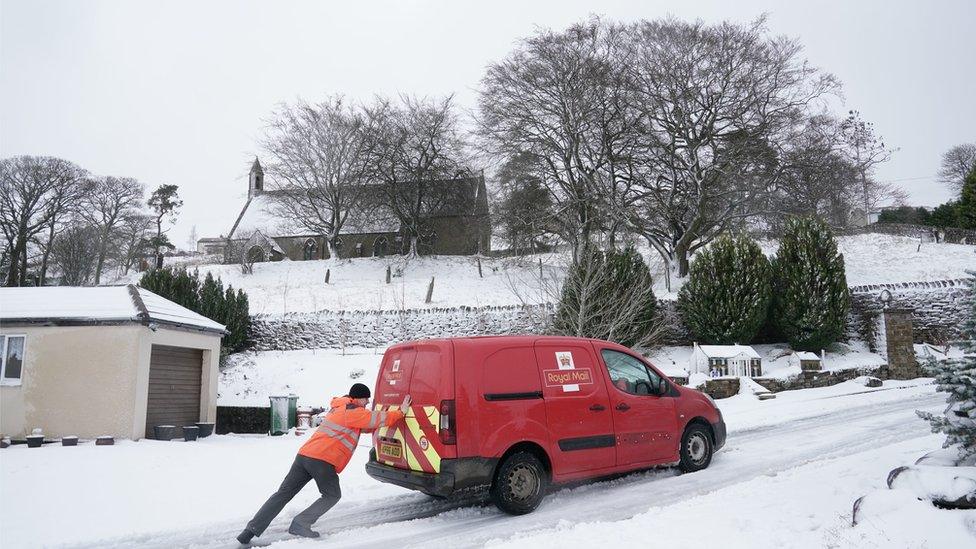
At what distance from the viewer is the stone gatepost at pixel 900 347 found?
17.6 meters

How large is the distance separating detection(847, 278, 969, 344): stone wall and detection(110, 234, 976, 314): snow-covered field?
4.04m

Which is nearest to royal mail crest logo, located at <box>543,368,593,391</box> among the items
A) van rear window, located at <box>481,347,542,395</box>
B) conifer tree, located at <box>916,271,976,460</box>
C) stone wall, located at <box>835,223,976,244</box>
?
van rear window, located at <box>481,347,542,395</box>

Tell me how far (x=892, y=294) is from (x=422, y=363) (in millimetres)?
20288

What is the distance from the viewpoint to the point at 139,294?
1407 cm

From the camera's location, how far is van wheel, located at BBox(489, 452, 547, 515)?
6.22 meters

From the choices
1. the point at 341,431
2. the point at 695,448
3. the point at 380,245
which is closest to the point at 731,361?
the point at 695,448

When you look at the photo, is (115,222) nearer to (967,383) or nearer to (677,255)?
(677,255)

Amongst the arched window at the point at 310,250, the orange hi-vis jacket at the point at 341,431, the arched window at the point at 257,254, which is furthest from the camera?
the arched window at the point at 310,250

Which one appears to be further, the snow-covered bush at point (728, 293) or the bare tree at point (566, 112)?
the bare tree at point (566, 112)

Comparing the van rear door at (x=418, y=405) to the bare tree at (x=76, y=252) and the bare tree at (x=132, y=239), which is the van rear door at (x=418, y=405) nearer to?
the bare tree at (x=76, y=252)

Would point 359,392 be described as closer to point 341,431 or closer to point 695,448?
point 341,431

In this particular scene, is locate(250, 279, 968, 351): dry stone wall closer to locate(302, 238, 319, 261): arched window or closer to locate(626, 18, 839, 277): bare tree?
locate(626, 18, 839, 277): bare tree

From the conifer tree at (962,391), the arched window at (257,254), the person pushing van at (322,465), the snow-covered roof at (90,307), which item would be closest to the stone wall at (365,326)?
the snow-covered roof at (90,307)

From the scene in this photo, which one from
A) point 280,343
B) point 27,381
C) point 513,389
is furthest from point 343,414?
point 280,343
